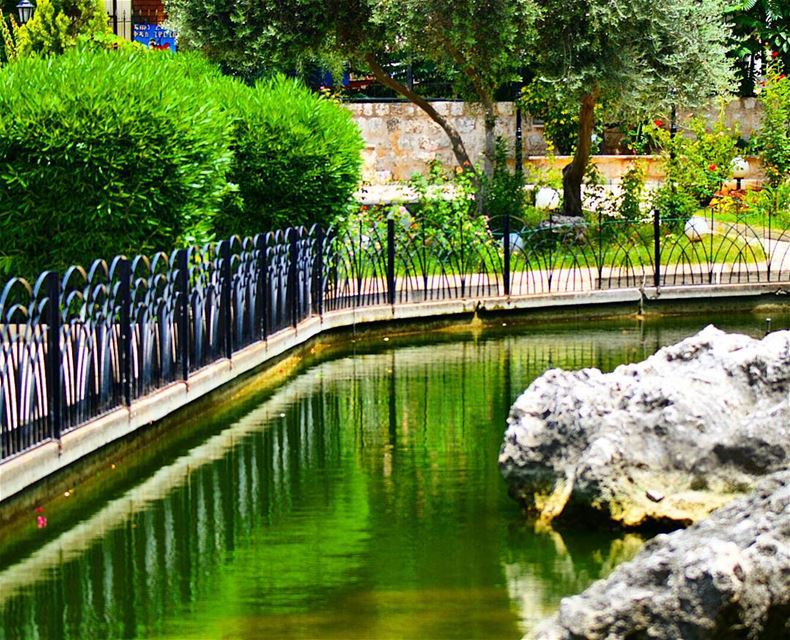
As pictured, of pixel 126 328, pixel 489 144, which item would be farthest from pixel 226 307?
pixel 489 144

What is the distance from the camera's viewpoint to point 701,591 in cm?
601

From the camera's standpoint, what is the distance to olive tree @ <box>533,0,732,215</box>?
1984 centimetres

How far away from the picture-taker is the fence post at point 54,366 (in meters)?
9.43

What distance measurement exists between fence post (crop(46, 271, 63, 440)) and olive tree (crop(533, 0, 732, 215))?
37.3ft

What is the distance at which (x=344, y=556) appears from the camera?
28.6 feet

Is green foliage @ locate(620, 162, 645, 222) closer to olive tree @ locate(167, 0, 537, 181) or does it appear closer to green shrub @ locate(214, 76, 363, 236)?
olive tree @ locate(167, 0, 537, 181)

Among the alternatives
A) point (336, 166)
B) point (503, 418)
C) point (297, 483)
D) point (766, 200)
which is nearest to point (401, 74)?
point (766, 200)

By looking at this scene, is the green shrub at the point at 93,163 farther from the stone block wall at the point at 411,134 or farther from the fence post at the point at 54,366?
the stone block wall at the point at 411,134

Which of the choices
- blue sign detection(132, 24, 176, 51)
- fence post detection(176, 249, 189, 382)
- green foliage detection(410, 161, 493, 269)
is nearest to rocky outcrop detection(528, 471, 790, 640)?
fence post detection(176, 249, 189, 382)

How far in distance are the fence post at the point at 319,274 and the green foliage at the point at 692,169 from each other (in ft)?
22.3

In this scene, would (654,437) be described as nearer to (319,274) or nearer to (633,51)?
(319,274)

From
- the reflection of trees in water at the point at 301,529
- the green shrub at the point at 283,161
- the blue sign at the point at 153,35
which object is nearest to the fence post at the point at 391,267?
the green shrub at the point at 283,161

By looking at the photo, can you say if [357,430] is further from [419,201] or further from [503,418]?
[419,201]

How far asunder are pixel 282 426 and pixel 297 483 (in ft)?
5.64
